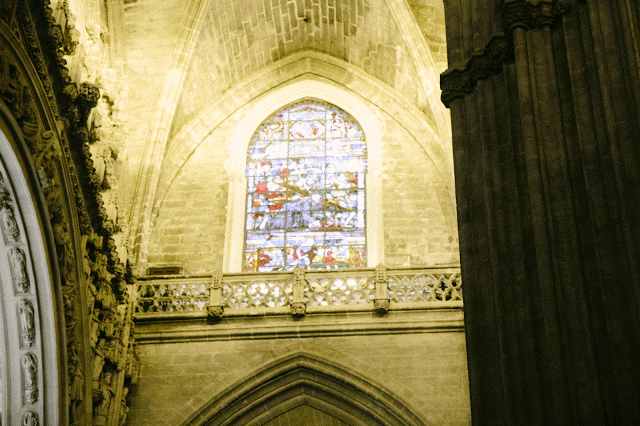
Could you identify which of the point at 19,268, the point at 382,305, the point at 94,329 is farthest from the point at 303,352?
the point at 19,268

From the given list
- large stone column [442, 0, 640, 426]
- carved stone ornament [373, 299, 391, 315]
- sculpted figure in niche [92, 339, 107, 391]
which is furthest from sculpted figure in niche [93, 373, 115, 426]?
large stone column [442, 0, 640, 426]

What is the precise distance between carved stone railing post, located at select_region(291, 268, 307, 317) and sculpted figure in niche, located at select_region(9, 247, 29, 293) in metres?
3.57

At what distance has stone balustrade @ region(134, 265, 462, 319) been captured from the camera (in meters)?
11.9

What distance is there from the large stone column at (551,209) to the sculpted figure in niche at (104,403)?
5.85 metres

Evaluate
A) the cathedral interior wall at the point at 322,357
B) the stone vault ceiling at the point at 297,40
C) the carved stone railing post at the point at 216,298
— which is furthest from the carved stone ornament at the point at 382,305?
the stone vault ceiling at the point at 297,40

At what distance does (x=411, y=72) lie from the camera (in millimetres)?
14312

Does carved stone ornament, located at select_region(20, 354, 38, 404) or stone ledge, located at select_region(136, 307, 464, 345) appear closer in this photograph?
carved stone ornament, located at select_region(20, 354, 38, 404)

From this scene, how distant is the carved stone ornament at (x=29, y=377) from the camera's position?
376 inches

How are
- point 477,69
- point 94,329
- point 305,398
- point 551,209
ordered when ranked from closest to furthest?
1. point 551,209
2. point 477,69
3. point 94,329
4. point 305,398

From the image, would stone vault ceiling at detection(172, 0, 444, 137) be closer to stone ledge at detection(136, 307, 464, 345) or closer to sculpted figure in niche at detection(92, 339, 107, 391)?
stone ledge at detection(136, 307, 464, 345)

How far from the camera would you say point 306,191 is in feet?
46.4

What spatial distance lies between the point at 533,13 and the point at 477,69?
0.55 meters

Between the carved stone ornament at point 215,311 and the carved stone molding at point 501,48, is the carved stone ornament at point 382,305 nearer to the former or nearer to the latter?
the carved stone ornament at point 215,311

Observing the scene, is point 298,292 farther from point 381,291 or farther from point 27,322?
point 27,322
